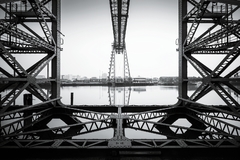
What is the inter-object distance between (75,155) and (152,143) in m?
3.29

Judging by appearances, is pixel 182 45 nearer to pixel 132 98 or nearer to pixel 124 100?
pixel 124 100

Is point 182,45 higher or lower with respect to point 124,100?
higher

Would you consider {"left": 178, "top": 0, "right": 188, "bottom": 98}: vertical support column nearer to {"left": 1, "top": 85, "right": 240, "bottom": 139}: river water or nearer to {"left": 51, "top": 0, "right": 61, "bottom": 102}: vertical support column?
{"left": 1, "top": 85, "right": 240, "bottom": 139}: river water

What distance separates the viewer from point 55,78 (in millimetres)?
10992

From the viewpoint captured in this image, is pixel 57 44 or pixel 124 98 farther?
pixel 124 98

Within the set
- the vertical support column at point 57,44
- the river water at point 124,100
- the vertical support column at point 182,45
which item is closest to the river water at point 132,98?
the river water at point 124,100

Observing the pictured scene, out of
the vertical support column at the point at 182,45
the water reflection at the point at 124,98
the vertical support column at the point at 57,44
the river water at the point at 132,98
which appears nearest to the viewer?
the vertical support column at the point at 57,44

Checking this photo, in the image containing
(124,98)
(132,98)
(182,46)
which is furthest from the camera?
(132,98)

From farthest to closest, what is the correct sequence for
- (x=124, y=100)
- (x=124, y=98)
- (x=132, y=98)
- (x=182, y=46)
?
(x=132, y=98) → (x=124, y=98) → (x=124, y=100) → (x=182, y=46)

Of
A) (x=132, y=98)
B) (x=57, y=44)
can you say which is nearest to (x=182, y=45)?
(x=57, y=44)

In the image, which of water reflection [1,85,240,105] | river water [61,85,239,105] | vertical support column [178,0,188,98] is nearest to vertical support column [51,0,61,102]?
water reflection [1,85,240,105]

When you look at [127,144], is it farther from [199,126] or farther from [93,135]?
[93,135]

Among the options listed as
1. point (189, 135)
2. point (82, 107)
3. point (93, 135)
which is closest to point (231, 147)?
point (189, 135)

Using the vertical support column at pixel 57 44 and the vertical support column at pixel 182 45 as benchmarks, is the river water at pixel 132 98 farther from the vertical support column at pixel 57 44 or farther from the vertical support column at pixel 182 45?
the vertical support column at pixel 57 44
